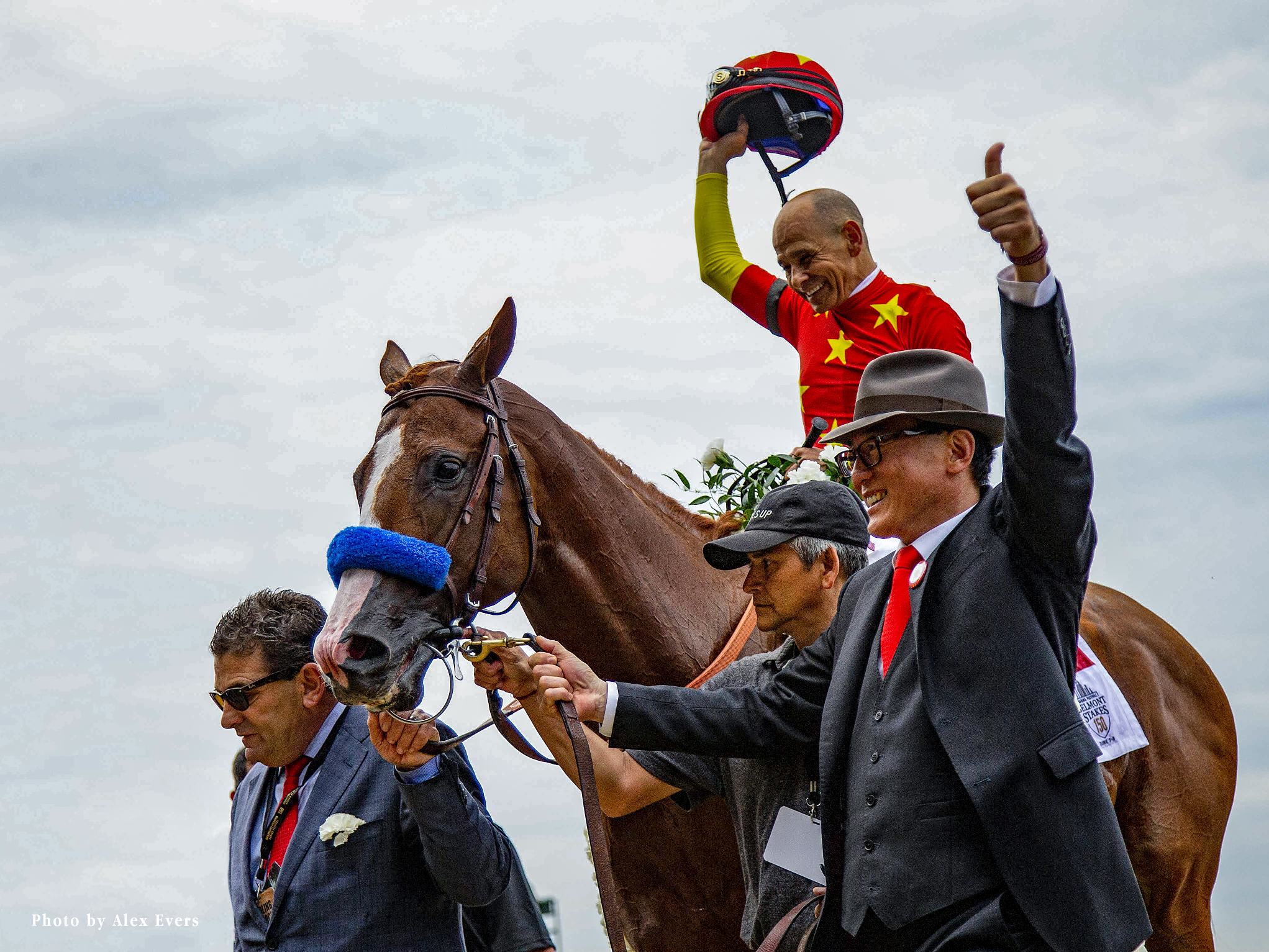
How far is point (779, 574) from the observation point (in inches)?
164

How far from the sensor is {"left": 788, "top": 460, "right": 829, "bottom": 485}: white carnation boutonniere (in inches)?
207

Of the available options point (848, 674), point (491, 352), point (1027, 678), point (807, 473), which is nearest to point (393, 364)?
point (491, 352)

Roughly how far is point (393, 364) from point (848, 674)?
267cm

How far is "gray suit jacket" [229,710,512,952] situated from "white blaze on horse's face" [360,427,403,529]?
807 millimetres

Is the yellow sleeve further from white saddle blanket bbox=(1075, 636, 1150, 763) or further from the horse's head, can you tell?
white saddle blanket bbox=(1075, 636, 1150, 763)

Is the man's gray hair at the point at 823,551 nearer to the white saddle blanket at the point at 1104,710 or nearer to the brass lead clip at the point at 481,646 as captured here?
the brass lead clip at the point at 481,646

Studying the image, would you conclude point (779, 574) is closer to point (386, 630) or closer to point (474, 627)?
point (474, 627)

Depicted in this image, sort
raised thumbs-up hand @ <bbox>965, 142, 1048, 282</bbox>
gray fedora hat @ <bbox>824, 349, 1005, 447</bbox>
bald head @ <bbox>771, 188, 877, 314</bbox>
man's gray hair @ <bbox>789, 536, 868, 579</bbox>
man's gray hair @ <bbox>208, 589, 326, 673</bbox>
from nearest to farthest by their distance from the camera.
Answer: raised thumbs-up hand @ <bbox>965, 142, 1048, 282</bbox> → gray fedora hat @ <bbox>824, 349, 1005, 447</bbox> → man's gray hair @ <bbox>789, 536, 868, 579</bbox> → man's gray hair @ <bbox>208, 589, 326, 673</bbox> → bald head @ <bbox>771, 188, 877, 314</bbox>

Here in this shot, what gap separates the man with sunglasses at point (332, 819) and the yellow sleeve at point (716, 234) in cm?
286

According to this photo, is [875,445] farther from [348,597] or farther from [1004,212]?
[348,597]

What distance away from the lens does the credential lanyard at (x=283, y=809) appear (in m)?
4.46

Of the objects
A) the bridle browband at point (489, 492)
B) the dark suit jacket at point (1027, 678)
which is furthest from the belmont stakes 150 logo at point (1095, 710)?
the dark suit jacket at point (1027, 678)

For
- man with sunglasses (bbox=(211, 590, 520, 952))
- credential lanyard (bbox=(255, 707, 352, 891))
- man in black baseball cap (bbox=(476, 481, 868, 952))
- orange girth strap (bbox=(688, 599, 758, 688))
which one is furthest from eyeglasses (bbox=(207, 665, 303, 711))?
orange girth strap (bbox=(688, 599, 758, 688))

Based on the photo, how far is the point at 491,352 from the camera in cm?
491
